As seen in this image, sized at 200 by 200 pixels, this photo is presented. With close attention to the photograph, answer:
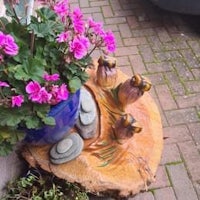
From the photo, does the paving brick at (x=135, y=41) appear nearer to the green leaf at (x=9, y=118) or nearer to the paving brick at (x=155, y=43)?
the paving brick at (x=155, y=43)

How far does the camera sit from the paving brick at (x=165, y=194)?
7.65 feet

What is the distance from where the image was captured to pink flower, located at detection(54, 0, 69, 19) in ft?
5.51

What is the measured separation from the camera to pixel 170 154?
2574 millimetres

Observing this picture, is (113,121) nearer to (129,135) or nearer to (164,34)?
(129,135)

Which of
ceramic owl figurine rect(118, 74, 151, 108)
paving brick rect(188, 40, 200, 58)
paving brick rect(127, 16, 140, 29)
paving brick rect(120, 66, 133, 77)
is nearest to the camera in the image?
ceramic owl figurine rect(118, 74, 151, 108)

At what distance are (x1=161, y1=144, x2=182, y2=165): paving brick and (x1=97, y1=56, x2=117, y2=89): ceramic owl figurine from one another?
66 cm

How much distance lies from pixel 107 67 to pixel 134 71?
0.97 metres

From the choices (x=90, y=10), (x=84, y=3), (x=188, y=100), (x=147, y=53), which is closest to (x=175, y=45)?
(x=147, y=53)

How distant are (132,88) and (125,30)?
1.64m

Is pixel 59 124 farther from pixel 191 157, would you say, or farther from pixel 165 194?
pixel 191 157

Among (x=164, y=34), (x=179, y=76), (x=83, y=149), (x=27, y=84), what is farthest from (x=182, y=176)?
(x=164, y=34)

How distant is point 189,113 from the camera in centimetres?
288

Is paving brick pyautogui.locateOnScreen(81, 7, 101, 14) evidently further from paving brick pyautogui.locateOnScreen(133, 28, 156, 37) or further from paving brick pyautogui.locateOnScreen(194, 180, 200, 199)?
paving brick pyautogui.locateOnScreen(194, 180, 200, 199)

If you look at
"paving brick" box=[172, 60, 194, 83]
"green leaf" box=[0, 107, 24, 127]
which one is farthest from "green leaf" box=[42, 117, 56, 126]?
"paving brick" box=[172, 60, 194, 83]
